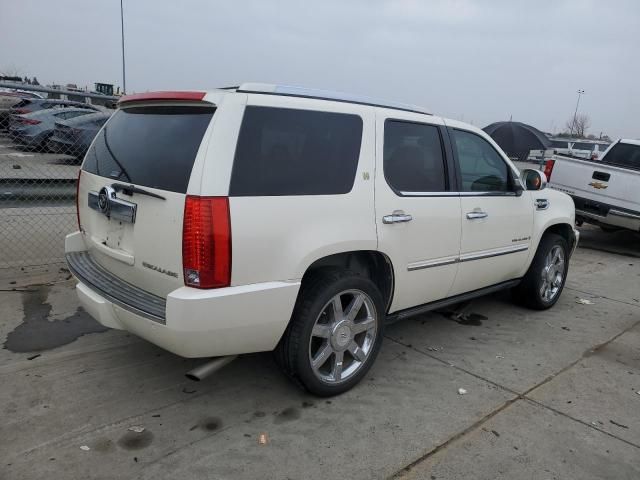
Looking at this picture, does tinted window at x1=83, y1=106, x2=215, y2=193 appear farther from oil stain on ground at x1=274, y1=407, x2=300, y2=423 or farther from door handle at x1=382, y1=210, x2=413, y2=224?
oil stain on ground at x1=274, y1=407, x2=300, y2=423

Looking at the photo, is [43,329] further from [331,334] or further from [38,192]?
[38,192]

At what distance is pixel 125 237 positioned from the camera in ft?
9.93

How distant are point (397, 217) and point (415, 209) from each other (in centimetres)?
20

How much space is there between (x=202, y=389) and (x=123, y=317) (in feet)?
2.47

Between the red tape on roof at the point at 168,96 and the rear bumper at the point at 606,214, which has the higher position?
the red tape on roof at the point at 168,96

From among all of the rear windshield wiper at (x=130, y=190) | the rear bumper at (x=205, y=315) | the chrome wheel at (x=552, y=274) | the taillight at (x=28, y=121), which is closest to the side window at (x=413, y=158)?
the rear bumper at (x=205, y=315)

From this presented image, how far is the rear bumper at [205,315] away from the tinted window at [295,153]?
54 cm

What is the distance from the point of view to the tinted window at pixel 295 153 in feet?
8.97

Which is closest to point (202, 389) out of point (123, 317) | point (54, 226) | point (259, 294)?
point (123, 317)

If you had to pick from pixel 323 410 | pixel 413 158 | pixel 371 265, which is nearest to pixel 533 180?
pixel 413 158

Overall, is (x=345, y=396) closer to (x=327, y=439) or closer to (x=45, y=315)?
(x=327, y=439)

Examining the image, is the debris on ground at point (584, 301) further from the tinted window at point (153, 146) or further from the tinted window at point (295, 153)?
the tinted window at point (153, 146)

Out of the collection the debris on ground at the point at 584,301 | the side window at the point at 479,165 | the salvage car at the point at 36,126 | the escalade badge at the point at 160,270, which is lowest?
the debris on ground at the point at 584,301

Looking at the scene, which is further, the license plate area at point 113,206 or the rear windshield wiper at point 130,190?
the license plate area at point 113,206
